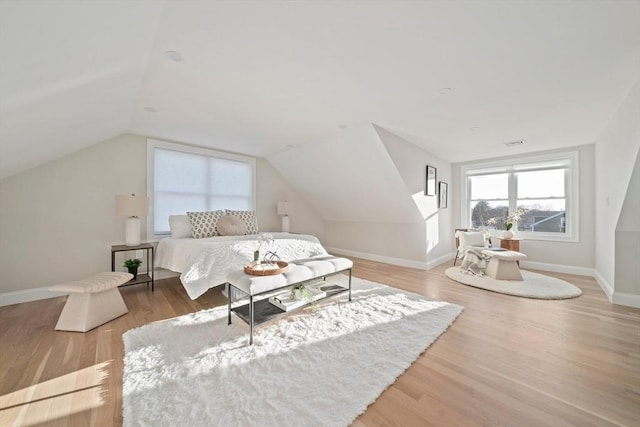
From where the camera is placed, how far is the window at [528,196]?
4.27m

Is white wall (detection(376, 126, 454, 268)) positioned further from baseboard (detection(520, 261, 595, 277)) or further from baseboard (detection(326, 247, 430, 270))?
baseboard (detection(520, 261, 595, 277))

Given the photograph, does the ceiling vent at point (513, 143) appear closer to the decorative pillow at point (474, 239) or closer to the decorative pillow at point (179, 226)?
the decorative pillow at point (474, 239)

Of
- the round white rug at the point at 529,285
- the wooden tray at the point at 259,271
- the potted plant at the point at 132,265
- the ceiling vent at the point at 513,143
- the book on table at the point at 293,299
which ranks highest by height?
the ceiling vent at the point at 513,143

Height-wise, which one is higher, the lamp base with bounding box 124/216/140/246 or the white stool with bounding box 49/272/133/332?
the lamp base with bounding box 124/216/140/246

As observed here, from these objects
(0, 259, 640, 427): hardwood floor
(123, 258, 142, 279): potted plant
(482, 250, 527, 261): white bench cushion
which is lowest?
(0, 259, 640, 427): hardwood floor

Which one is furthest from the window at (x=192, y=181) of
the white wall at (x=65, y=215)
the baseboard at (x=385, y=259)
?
the baseboard at (x=385, y=259)

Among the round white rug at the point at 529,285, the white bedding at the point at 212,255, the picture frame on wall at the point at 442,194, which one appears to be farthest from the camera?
the picture frame on wall at the point at 442,194

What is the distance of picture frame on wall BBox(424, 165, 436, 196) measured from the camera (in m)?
4.48

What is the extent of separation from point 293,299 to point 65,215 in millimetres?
3194

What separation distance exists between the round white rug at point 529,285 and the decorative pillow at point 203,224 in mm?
3887

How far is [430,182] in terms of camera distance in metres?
4.58

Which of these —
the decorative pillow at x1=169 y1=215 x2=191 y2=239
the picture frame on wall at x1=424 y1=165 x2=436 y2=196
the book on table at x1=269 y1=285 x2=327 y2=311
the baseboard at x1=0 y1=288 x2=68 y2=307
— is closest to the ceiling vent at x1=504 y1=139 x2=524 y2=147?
the picture frame on wall at x1=424 y1=165 x2=436 y2=196

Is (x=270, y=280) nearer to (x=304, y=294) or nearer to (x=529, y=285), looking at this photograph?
(x=304, y=294)

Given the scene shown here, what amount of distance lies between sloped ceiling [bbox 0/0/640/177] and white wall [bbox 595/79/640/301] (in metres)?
0.19
